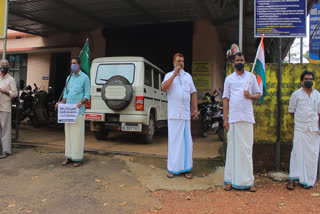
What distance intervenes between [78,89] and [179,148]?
6.51ft

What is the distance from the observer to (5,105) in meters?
4.98

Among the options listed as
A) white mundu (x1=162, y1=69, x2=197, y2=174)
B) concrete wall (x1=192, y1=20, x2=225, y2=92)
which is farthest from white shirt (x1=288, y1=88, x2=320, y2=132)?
concrete wall (x1=192, y1=20, x2=225, y2=92)

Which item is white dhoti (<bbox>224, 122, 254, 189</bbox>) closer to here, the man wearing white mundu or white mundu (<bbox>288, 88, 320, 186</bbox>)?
white mundu (<bbox>288, 88, 320, 186</bbox>)

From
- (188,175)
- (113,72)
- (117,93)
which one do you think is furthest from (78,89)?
(188,175)

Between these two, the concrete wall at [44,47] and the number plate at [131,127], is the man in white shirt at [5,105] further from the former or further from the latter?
the concrete wall at [44,47]

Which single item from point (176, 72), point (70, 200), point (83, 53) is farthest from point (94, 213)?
point (83, 53)

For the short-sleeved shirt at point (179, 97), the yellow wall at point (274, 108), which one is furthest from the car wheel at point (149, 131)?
the yellow wall at point (274, 108)

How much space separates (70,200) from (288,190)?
2951 mm

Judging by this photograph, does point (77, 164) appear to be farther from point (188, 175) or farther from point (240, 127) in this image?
point (240, 127)

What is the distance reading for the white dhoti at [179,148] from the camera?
12.9 ft

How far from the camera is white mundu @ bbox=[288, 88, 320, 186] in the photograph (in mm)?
3639

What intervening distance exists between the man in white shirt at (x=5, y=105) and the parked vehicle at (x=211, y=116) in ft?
16.2

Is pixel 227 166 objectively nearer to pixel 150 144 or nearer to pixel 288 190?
pixel 288 190

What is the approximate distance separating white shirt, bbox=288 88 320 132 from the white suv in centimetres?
333
